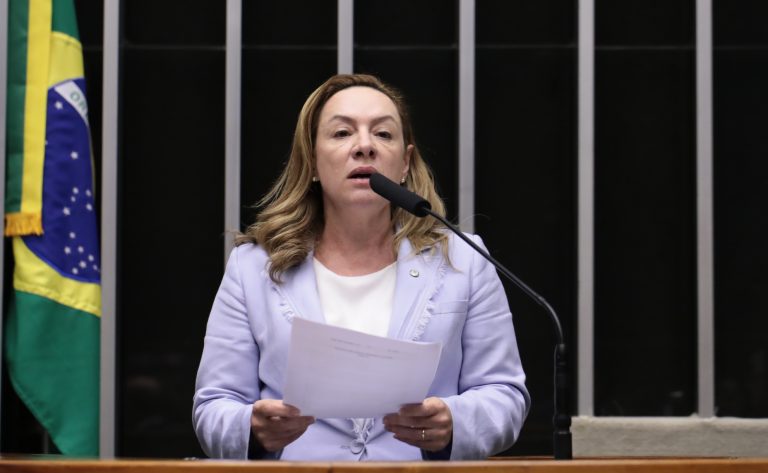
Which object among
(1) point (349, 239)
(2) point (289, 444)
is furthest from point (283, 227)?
(2) point (289, 444)

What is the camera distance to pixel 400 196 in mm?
2367

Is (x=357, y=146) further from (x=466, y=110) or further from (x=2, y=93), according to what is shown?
(x=2, y=93)

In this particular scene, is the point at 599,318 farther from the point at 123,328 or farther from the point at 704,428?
the point at 123,328

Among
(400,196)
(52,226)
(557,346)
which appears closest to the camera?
(557,346)

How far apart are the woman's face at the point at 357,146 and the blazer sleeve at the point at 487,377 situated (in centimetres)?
29

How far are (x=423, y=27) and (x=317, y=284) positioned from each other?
2.34 meters

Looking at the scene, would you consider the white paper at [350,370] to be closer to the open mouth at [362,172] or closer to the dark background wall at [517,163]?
the open mouth at [362,172]

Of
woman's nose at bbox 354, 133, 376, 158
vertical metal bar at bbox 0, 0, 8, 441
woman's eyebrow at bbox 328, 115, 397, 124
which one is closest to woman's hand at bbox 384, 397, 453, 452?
woman's nose at bbox 354, 133, 376, 158

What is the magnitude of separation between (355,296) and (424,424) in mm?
492

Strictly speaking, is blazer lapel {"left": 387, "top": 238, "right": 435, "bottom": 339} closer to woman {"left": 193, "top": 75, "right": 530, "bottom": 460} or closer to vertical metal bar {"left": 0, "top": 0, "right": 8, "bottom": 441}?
woman {"left": 193, "top": 75, "right": 530, "bottom": 460}

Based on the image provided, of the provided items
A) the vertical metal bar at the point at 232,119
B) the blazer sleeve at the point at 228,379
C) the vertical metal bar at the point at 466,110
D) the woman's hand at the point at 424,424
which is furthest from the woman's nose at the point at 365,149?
the vertical metal bar at the point at 232,119

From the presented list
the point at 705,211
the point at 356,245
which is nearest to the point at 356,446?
the point at 356,245

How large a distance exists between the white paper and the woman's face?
659 mm

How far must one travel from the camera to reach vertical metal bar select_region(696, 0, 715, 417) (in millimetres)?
4578
